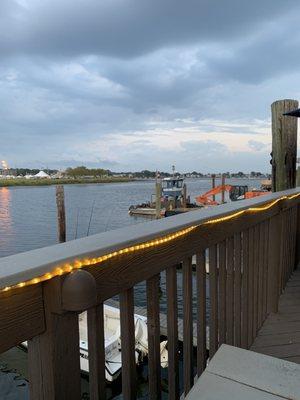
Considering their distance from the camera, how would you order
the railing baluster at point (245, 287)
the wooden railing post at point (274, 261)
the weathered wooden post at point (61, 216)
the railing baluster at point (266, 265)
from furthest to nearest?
the weathered wooden post at point (61, 216) < the wooden railing post at point (274, 261) < the railing baluster at point (266, 265) < the railing baluster at point (245, 287)

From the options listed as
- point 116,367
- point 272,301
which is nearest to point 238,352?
point 272,301

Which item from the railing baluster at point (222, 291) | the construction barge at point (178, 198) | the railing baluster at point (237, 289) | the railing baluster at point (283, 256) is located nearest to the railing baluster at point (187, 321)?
the railing baluster at point (222, 291)

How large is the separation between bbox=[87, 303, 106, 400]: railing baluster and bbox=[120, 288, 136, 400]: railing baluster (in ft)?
0.49

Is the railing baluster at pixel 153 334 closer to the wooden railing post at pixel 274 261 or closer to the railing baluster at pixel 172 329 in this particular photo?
the railing baluster at pixel 172 329

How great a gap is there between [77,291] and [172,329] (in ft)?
2.69

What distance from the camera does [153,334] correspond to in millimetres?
1600

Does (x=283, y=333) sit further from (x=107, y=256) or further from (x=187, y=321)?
(x=107, y=256)

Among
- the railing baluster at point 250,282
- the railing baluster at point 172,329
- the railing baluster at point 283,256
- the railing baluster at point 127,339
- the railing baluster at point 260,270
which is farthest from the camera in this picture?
the railing baluster at point 283,256

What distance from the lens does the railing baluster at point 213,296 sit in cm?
213

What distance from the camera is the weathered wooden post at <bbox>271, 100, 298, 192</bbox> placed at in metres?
4.58

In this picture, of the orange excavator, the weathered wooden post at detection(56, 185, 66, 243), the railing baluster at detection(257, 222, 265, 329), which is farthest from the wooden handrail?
the orange excavator

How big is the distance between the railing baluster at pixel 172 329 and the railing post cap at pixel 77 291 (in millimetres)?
603

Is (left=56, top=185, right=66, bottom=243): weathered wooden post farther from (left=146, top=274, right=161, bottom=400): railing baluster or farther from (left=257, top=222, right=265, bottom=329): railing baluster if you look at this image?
(left=146, top=274, right=161, bottom=400): railing baluster

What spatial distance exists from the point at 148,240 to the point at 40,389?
614 millimetres
